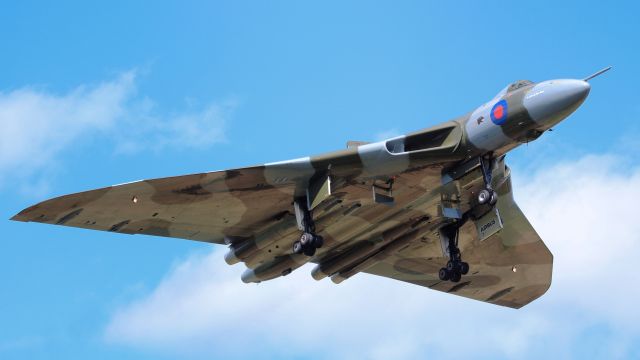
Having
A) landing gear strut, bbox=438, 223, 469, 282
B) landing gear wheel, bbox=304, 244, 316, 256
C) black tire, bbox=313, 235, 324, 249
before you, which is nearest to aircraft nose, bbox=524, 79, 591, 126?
black tire, bbox=313, 235, 324, 249

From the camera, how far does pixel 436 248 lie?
1475 inches

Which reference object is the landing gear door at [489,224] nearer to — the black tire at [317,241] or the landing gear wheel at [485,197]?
the landing gear wheel at [485,197]

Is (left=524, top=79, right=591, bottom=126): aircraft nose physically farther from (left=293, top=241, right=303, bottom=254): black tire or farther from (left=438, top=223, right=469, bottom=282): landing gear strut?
(left=293, top=241, right=303, bottom=254): black tire

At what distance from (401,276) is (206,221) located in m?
9.87

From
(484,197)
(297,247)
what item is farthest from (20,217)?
(484,197)

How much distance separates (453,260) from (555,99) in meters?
8.32

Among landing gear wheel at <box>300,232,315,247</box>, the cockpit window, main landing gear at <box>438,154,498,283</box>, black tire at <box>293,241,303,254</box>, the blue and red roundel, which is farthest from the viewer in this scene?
main landing gear at <box>438,154,498,283</box>

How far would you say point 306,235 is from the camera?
3012cm

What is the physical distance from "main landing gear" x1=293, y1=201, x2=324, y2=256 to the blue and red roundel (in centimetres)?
626

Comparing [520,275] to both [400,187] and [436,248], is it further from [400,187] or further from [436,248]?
[400,187]

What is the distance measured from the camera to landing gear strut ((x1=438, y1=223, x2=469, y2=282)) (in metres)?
33.8

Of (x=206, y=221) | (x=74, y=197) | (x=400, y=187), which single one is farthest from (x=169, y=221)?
Result: (x=400, y=187)

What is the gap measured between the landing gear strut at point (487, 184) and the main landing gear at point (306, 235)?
4996 mm

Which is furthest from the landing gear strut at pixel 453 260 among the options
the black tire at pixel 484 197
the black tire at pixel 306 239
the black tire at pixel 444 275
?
the black tire at pixel 306 239
